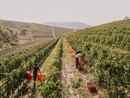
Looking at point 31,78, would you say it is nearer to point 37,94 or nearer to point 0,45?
point 37,94

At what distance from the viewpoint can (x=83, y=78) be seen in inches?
725

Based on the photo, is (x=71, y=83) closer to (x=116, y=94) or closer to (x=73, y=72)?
(x=73, y=72)

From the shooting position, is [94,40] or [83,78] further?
[94,40]

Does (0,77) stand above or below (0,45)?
above

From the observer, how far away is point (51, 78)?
14625 mm

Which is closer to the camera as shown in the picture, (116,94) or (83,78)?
(116,94)

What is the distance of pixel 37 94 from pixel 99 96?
4.95 meters

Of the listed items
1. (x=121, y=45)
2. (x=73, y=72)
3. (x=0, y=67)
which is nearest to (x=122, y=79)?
(x=73, y=72)

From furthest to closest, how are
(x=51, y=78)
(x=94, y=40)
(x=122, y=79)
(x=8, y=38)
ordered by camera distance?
(x=8, y=38), (x=94, y=40), (x=51, y=78), (x=122, y=79)

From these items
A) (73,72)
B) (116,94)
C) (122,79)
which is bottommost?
(73,72)

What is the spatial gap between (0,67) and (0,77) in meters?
1.83

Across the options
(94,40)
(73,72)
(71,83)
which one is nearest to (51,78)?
(71,83)

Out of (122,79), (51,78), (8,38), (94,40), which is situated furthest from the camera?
(8,38)

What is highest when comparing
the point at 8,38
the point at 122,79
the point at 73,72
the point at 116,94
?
the point at 122,79
